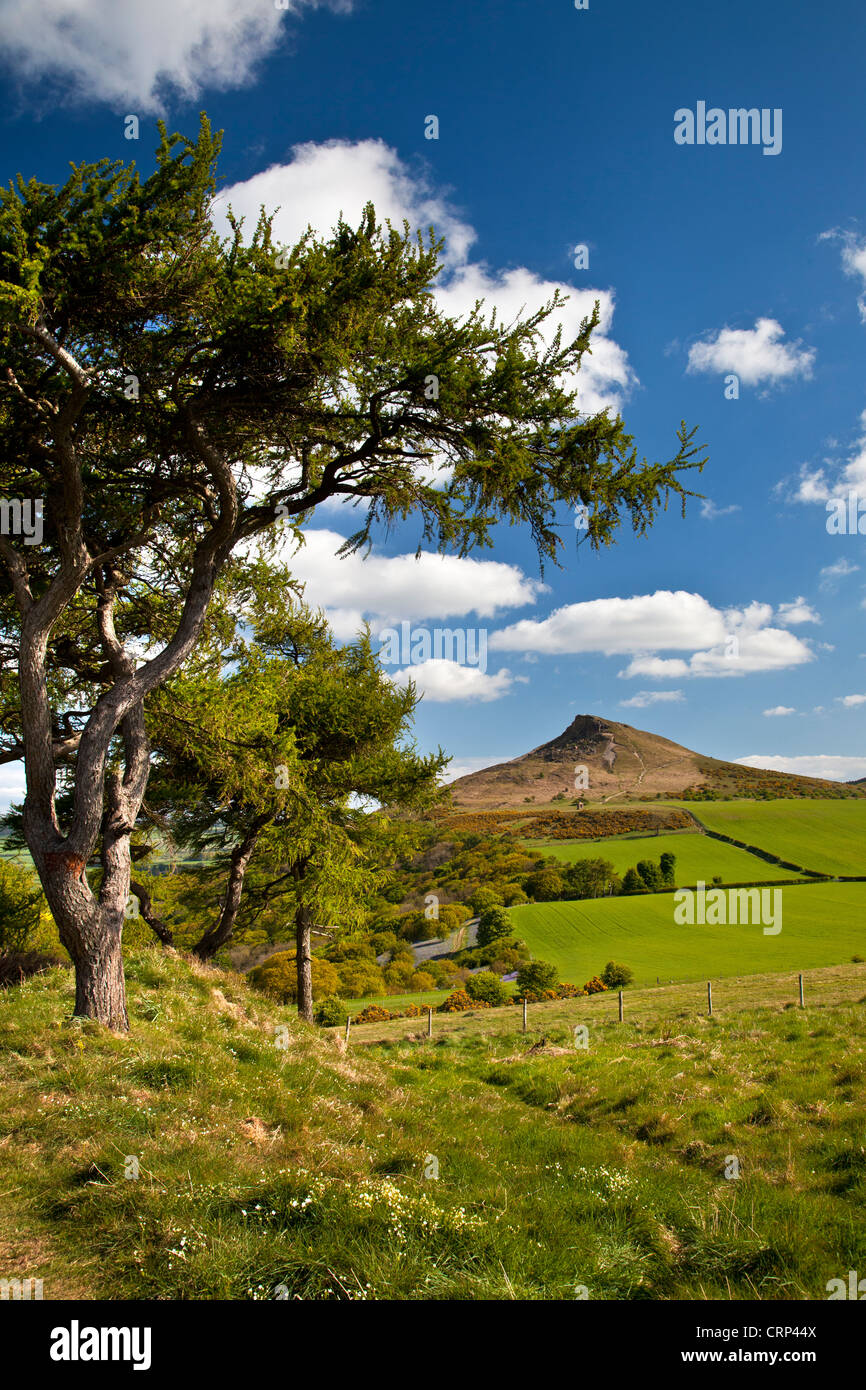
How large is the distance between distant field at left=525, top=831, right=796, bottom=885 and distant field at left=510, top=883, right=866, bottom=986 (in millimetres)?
9728

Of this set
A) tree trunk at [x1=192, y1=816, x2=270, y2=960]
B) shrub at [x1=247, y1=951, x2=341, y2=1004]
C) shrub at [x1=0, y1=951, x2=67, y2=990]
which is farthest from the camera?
shrub at [x1=247, y1=951, x2=341, y2=1004]

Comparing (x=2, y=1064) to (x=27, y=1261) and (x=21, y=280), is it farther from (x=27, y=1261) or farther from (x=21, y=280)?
(x=21, y=280)

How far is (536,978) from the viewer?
176 feet

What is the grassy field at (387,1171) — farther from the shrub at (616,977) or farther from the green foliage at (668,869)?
the green foliage at (668,869)

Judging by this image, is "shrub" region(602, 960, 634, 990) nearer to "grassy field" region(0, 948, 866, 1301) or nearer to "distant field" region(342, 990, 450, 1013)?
"distant field" region(342, 990, 450, 1013)

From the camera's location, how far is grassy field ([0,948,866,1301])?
4281 millimetres

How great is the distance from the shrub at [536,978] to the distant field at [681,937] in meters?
5.52

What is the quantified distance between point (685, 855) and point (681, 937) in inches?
1642

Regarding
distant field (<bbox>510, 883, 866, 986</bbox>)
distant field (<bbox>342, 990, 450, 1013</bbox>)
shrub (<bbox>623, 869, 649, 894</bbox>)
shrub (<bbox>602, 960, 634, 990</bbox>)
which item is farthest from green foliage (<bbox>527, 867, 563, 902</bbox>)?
shrub (<bbox>602, 960, 634, 990</bbox>)

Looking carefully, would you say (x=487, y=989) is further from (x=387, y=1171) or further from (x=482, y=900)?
(x=387, y=1171)


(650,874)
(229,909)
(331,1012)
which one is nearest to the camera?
(229,909)

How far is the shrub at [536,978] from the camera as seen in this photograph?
53328 millimetres

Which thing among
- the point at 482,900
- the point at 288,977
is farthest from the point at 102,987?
the point at 482,900

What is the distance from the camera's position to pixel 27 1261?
4348 millimetres
